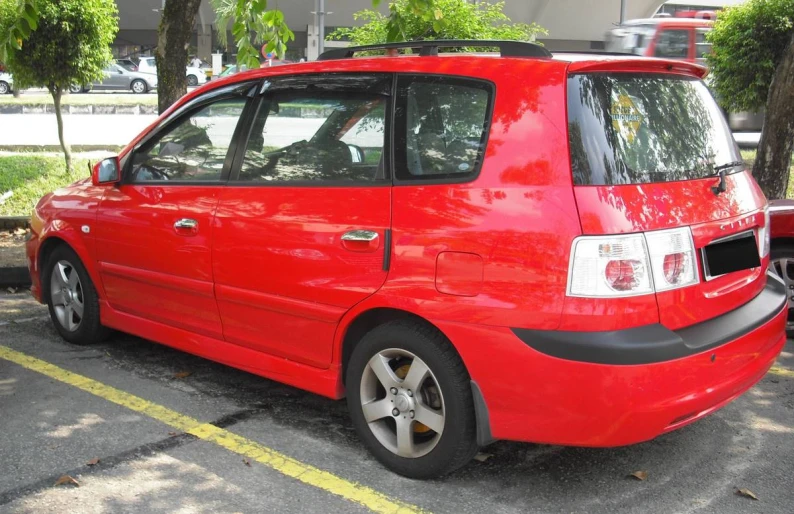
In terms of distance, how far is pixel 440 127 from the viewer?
11.9ft

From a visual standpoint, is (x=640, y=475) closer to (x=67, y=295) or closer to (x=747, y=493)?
(x=747, y=493)

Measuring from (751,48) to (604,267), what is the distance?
1169 cm

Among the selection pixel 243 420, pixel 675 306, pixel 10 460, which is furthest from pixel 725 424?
pixel 10 460

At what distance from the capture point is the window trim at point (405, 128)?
3.44 meters

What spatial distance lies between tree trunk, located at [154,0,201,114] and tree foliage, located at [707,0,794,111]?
8.91 metres

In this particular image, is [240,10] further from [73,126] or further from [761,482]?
[73,126]

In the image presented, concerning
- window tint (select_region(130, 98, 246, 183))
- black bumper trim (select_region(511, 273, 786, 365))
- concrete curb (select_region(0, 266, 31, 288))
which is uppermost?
window tint (select_region(130, 98, 246, 183))

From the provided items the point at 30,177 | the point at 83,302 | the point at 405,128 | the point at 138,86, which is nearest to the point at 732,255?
the point at 405,128

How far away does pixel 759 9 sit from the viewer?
13.4 meters

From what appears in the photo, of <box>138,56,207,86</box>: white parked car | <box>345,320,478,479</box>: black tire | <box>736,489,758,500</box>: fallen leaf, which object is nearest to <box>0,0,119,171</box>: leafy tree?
<box>345,320,478,479</box>: black tire

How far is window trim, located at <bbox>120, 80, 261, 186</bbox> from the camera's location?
438 cm

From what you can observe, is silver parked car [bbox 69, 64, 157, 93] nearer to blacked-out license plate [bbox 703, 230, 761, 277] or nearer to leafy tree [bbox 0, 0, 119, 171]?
leafy tree [bbox 0, 0, 119, 171]

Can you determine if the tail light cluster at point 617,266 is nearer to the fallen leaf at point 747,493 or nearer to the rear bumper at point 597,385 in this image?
the rear bumper at point 597,385

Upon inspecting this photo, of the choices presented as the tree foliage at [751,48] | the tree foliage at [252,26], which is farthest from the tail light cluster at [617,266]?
the tree foliage at [751,48]
